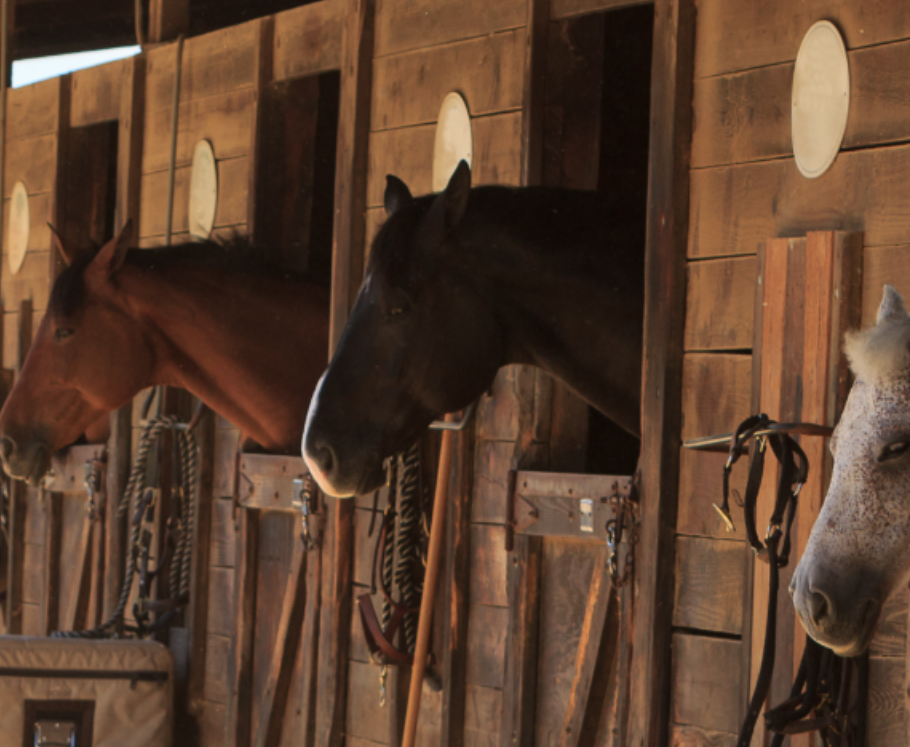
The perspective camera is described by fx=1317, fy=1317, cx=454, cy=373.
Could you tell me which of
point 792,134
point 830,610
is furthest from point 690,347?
point 830,610

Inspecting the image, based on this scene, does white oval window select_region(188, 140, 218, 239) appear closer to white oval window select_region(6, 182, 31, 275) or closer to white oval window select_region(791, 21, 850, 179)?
white oval window select_region(6, 182, 31, 275)

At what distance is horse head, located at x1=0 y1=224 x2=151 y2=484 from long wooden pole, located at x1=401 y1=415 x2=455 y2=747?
1091mm

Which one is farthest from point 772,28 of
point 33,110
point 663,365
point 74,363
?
point 33,110

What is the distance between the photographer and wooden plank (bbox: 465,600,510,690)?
3.27 metres

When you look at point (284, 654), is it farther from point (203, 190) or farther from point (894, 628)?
point (894, 628)

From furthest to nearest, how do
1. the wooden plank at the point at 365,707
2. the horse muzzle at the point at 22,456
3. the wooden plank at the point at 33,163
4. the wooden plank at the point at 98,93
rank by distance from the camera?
the wooden plank at the point at 33,163
the wooden plank at the point at 98,93
the horse muzzle at the point at 22,456
the wooden plank at the point at 365,707

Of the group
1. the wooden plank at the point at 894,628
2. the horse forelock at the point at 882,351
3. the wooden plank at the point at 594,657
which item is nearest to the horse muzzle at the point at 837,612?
the horse forelock at the point at 882,351

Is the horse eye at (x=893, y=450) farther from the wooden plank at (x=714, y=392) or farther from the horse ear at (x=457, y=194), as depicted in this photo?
the horse ear at (x=457, y=194)

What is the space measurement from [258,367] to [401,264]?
121 cm

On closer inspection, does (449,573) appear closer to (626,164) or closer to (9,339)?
(626,164)

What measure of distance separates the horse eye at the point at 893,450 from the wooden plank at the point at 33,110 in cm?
430

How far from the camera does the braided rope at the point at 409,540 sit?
3.51 metres

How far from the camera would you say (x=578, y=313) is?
2.89 metres

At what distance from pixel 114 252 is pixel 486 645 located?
1584mm
